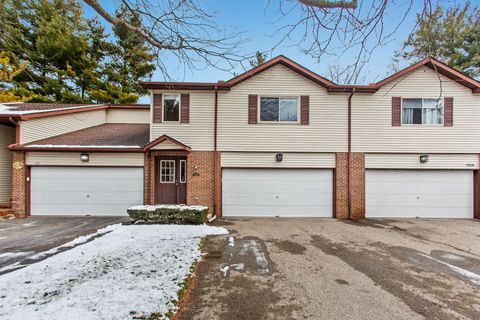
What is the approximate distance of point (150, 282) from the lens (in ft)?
12.4

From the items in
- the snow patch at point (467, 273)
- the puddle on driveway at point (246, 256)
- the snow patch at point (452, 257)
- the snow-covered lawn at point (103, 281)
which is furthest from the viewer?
the snow patch at point (452, 257)

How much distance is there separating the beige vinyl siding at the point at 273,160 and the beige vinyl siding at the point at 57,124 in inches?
325

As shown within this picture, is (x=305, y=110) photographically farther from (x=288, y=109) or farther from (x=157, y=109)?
(x=157, y=109)

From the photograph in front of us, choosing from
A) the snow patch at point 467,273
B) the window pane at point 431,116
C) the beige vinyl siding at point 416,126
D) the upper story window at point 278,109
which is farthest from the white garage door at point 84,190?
the window pane at point 431,116

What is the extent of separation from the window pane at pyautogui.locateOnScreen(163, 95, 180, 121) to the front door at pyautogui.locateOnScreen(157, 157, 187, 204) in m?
1.82

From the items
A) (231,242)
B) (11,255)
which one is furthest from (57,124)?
(231,242)

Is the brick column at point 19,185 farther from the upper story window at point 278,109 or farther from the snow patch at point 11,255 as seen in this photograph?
the upper story window at point 278,109

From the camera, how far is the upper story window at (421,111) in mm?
9781

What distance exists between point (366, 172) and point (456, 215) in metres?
4.22

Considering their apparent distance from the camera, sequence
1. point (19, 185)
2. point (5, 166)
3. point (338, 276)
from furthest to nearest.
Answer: point (5, 166), point (19, 185), point (338, 276)

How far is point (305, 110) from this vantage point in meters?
9.83

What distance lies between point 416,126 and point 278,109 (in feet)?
19.6

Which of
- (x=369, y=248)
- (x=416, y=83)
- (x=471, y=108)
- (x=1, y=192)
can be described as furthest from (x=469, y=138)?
(x=1, y=192)

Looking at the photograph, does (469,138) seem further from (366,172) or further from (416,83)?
(366,172)
